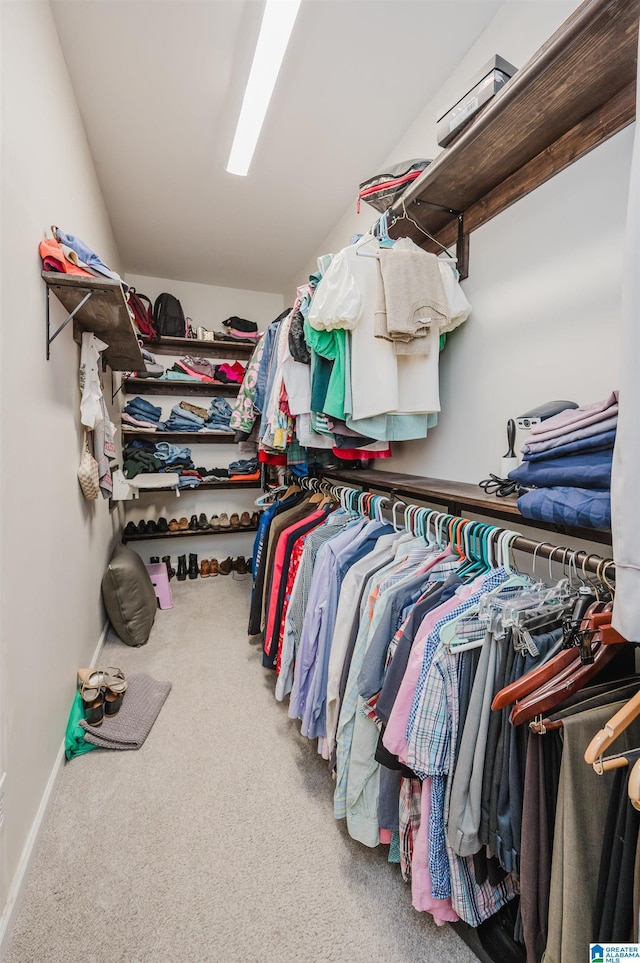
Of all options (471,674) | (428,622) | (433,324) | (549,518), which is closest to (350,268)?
(433,324)

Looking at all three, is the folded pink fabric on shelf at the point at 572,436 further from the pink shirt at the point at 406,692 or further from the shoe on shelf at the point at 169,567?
the shoe on shelf at the point at 169,567

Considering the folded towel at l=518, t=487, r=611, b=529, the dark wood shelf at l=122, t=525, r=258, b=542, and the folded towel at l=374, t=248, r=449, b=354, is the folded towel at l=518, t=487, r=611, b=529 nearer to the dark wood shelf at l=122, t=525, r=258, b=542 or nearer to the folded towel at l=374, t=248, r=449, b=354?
the folded towel at l=374, t=248, r=449, b=354

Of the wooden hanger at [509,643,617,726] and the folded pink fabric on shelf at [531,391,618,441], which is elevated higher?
the folded pink fabric on shelf at [531,391,618,441]

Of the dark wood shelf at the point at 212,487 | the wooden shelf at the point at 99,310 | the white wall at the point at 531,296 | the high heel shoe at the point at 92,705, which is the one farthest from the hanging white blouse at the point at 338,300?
the dark wood shelf at the point at 212,487

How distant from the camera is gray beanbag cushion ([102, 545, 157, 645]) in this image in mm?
2572

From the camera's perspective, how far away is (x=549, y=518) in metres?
0.92

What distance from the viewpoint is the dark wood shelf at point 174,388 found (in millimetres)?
3836

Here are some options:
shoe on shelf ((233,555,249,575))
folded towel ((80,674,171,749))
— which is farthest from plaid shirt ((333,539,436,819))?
shoe on shelf ((233,555,249,575))

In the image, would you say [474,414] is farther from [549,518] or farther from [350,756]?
[350,756]

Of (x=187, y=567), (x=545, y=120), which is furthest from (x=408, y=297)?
(x=187, y=567)

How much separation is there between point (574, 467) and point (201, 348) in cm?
384

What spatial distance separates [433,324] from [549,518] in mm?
918

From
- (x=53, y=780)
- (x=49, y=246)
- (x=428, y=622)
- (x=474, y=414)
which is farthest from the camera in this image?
(x=474, y=414)

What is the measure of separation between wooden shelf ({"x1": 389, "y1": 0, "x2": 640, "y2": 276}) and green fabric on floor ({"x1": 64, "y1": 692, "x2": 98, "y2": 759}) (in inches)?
98.4
